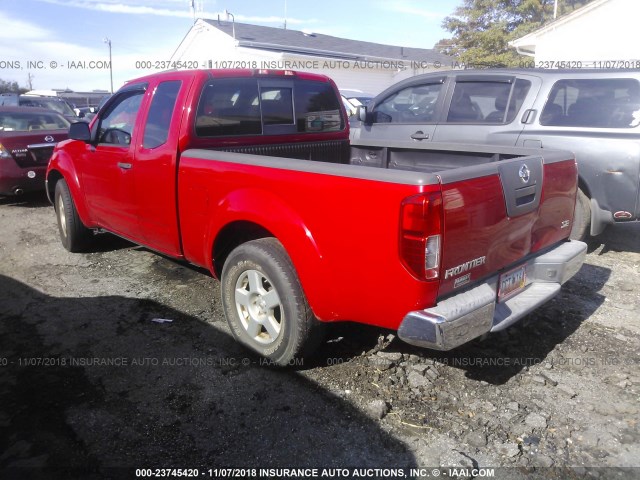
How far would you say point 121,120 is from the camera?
15.3ft

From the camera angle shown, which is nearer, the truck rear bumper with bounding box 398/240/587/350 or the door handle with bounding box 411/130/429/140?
the truck rear bumper with bounding box 398/240/587/350

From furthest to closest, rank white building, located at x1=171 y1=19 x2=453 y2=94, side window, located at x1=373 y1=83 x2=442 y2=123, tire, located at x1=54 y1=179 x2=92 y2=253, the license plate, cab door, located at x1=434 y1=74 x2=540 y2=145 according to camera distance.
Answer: white building, located at x1=171 y1=19 x2=453 y2=94, side window, located at x1=373 y1=83 x2=442 y2=123, cab door, located at x1=434 y1=74 x2=540 y2=145, tire, located at x1=54 y1=179 x2=92 y2=253, the license plate

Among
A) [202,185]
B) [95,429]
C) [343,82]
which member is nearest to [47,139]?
[202,185]

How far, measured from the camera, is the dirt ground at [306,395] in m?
2.60

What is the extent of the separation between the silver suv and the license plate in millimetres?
1798

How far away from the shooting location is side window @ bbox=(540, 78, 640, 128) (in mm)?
5152

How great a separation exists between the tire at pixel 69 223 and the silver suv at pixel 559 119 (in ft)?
11.9

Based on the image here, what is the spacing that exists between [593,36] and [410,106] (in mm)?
15597

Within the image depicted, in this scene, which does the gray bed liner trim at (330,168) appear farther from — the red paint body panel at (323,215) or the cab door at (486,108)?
the cab door at (486,108)

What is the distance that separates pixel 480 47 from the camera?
3114cm

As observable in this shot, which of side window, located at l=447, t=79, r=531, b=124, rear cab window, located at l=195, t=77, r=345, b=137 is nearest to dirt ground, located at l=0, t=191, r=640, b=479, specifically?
rear cab window, located at l=195, t=77, r=345, b=137

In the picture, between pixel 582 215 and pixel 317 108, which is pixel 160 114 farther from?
pixel 582 215

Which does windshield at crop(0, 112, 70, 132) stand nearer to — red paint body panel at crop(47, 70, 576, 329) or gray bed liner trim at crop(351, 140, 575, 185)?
red paint body panel at crop(47, 70, 576, 329)

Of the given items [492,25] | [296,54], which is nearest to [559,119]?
[296,54]
